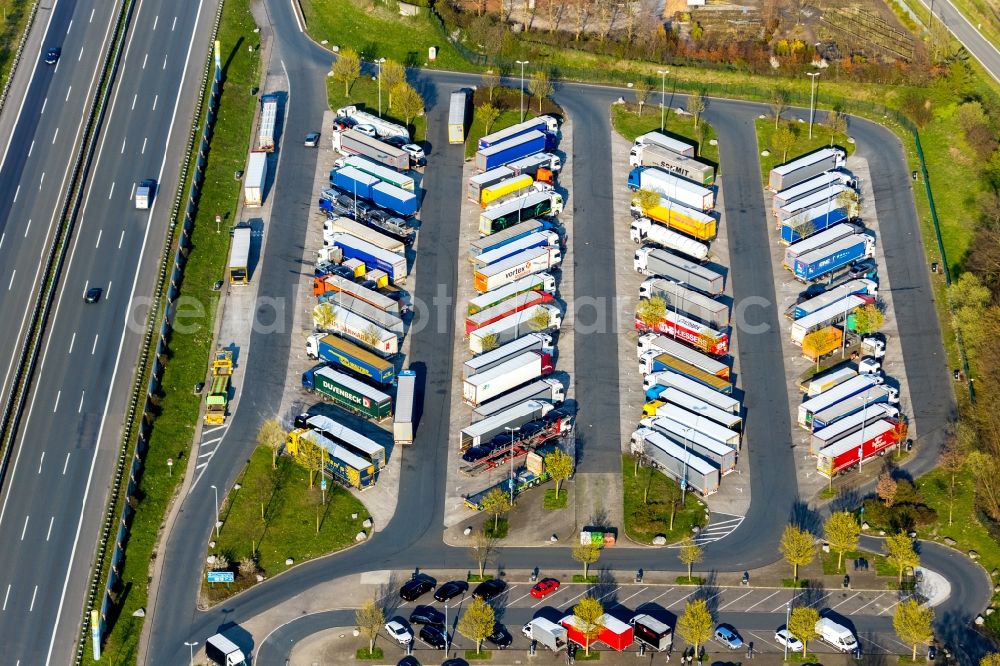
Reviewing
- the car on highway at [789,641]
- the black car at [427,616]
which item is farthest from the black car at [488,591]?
the car on highway at [789,641]

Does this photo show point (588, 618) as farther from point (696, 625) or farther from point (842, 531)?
point (842, 531)

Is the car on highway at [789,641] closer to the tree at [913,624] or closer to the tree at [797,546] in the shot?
the tree at [797,546]

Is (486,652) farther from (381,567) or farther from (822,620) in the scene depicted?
(822,620)

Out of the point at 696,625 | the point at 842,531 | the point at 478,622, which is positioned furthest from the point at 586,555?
the point at 842,531

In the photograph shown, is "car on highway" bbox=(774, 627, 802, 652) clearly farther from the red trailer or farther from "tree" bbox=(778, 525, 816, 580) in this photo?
the red trailer

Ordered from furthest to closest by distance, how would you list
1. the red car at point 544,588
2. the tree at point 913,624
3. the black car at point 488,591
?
1. the red car at point 544,588
2. the black car at point 488,591
3. the tree at point 913,624
